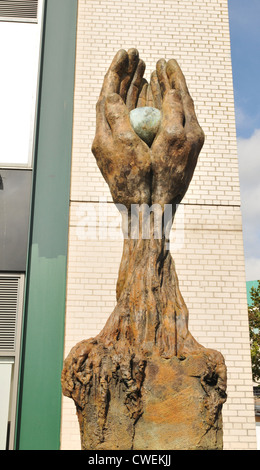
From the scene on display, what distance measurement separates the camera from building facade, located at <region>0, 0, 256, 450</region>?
614 cm

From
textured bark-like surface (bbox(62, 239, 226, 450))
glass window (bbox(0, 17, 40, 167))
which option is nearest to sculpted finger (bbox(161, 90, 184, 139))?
textured bark-like surface (bbox(62, 239, 226, 450))

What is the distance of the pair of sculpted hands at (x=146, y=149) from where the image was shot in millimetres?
3404

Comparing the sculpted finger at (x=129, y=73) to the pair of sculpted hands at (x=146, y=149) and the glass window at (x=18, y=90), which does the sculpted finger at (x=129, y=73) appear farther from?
the glass window at (x=18, y=90)

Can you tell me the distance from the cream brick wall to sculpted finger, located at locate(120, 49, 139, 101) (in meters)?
3.01

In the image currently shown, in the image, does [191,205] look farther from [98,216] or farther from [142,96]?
[142,96]

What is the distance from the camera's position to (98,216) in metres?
6.71

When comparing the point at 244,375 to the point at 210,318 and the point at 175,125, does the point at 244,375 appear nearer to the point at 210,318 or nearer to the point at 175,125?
the point at 210,318

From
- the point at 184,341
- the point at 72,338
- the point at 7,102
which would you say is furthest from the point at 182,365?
the point at 7,102

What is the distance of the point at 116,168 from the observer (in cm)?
344

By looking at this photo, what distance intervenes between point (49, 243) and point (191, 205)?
2.11 metres

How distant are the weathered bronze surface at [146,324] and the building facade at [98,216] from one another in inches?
118

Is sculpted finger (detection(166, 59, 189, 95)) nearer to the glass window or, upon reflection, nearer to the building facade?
the building facade

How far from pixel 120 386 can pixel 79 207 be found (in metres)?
4.11

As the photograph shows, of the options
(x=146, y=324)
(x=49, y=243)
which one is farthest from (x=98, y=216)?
(x=146, y=324)
